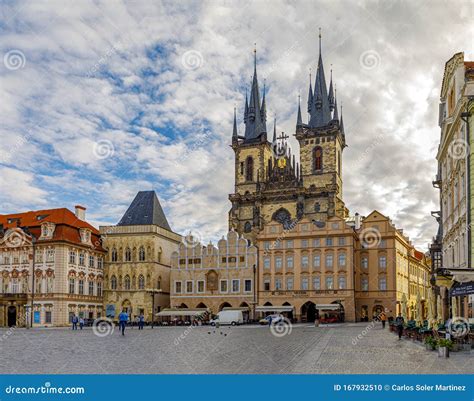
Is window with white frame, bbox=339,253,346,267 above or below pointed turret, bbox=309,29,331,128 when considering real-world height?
below

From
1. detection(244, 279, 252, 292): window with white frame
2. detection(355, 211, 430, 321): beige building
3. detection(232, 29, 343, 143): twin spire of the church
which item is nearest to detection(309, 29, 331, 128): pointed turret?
detection(232, 29, 343, 143): twin spire of the church

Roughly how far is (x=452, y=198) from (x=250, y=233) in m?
51.7

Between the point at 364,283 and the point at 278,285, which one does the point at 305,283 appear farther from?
the point at 364,283

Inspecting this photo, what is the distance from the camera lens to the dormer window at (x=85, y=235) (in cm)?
6712

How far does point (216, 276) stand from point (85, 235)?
15159mm

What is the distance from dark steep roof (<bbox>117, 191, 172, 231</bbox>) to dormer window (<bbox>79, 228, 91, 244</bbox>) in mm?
5754

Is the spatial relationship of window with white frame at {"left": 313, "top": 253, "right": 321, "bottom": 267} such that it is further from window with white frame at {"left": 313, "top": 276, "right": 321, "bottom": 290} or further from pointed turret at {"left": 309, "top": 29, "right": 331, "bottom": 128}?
pointed turret at {"left": 309, "top": 29, "right": 331, "bottom": 128}

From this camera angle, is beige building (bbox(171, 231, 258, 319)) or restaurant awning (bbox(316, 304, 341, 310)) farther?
beige building (bbox(171, 231, 258, 319))

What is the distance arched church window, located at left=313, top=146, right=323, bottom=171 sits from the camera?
84.9 metres

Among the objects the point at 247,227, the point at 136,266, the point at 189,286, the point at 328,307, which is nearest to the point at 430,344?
the point at 328,307

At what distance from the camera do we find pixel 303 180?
8481 centimetres

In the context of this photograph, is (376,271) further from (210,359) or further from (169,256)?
(210,359)

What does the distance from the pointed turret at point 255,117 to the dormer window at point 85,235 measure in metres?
33.3
